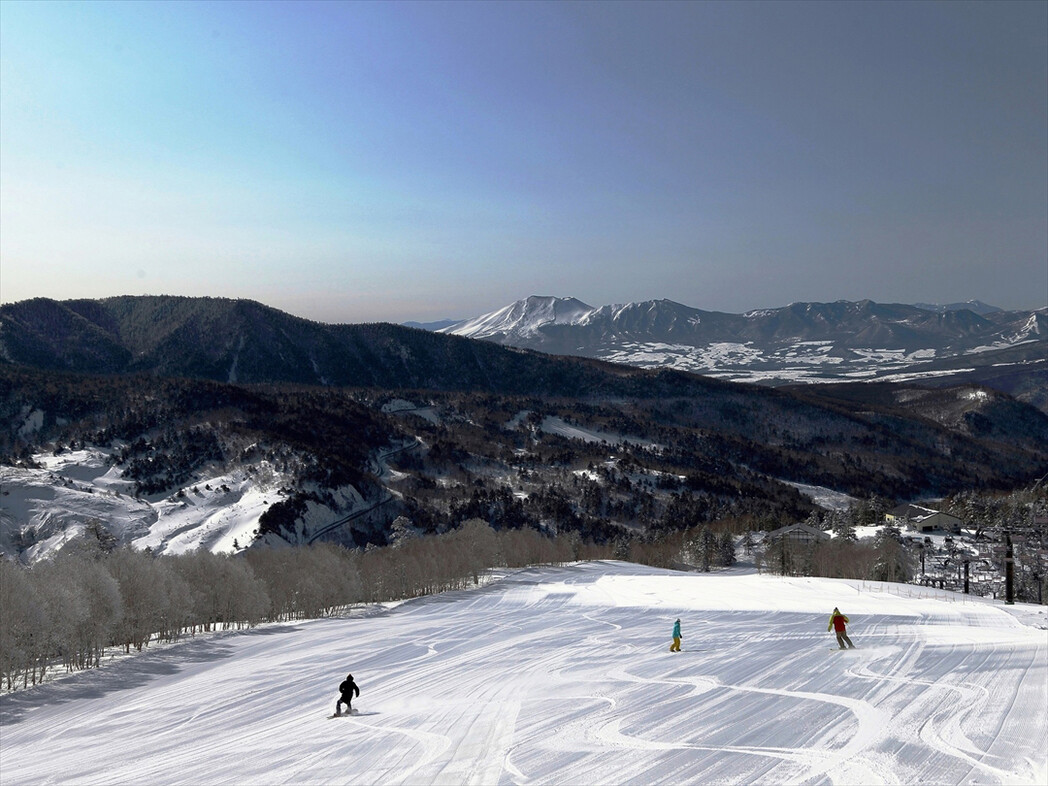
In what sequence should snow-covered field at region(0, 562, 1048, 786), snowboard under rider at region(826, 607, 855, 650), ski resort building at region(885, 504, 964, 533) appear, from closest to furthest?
snow-covered field at region(0, 562, 1048, 786) < snowboard under rider at region(826, 607, 855, 650) < ski resort building at region(885, 504, 964, 533)

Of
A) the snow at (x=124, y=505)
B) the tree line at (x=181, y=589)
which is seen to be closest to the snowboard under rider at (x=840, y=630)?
the tree line at (x=181, y=589)

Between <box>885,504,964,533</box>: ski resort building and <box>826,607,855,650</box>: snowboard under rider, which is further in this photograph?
<box>885,504,964,533</box>: ski resort building

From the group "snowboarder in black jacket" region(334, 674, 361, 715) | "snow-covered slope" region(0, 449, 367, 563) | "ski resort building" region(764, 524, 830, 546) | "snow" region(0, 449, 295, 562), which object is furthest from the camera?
"snow" region(0, 449, 295, 562)

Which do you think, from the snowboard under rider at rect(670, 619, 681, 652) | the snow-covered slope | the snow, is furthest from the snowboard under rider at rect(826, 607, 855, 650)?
the snow

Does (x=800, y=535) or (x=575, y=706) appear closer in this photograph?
(x=575, y=706)

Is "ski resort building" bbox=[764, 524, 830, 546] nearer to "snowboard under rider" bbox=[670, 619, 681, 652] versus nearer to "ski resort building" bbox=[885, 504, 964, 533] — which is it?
"ski resort building" bbox=[885, 504, 964, 533]

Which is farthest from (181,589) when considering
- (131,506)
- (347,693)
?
(131,506)

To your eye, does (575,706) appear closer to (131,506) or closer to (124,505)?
(124,505)

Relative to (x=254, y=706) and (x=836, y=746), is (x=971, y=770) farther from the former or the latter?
(x=254, y=706)

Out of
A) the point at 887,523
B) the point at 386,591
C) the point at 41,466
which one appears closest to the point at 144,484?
the point at 41,466
